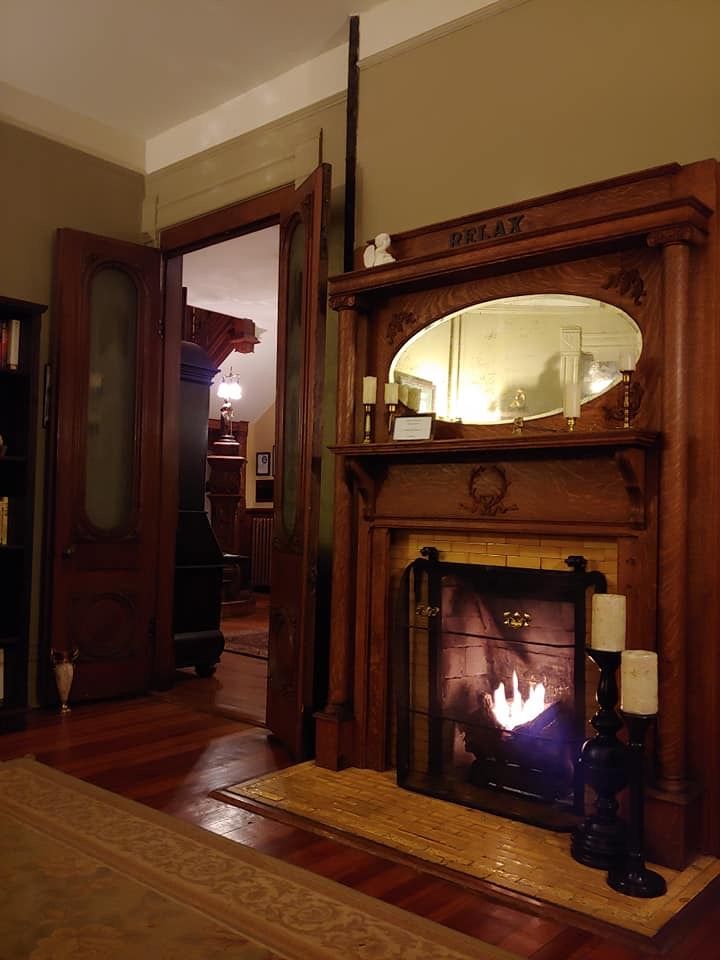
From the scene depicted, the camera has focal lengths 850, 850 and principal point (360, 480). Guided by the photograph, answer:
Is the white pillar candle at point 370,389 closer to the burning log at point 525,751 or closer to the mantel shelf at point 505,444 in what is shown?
the mantel shelf at point 505,444

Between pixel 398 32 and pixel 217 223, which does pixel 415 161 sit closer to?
pixel 398 32

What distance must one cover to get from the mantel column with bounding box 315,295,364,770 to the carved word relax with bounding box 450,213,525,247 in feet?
1.53

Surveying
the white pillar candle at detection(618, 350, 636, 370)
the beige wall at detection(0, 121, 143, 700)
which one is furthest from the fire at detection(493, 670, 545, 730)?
the beige wall at detection(0, 121, 143, 700)

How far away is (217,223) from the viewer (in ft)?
14.9

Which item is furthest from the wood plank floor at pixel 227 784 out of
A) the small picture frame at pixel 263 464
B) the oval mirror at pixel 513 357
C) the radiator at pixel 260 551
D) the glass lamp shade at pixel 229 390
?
the small picture frame at pixel 263 464

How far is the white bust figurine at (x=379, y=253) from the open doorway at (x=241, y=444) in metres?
1.06

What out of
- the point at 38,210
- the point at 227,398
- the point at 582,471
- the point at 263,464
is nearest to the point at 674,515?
the point at 582,471

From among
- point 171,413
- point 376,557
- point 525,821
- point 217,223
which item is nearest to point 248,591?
point 171,413

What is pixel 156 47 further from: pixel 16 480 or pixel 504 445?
pixel 504 445

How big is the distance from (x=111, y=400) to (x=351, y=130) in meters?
1.93

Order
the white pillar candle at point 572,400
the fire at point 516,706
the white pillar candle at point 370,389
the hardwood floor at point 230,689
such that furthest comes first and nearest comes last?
the hardwood floor at point 230,689 → the white pillar candle at point 370,389 → the fire at point 516,706 → the white pillar candle at point 572,400

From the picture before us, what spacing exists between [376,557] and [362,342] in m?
0.87

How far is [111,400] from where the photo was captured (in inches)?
183

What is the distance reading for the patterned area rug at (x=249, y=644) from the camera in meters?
6.15
